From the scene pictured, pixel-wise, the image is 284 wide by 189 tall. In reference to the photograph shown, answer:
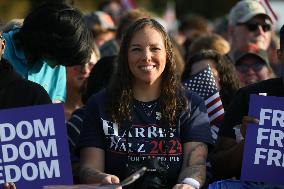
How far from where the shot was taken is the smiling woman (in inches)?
239

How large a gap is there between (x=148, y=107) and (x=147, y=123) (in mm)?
123

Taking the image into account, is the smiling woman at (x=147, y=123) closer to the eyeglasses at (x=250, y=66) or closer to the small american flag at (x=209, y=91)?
the small american flag at (x=209, y=91)

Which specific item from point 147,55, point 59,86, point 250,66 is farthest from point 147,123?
point 250,66

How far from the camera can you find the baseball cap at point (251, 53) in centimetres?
850

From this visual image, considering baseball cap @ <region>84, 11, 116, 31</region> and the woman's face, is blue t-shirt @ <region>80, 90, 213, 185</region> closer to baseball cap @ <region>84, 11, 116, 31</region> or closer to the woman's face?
the woman's face

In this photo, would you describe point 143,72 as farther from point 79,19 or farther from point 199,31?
point 199,31

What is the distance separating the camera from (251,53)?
8523 millimetres

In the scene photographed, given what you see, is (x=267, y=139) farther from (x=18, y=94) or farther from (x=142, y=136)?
(x=18, y=94)

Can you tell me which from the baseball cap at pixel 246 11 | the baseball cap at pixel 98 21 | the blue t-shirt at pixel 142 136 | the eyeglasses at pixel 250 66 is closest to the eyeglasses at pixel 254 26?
the baseball cap at pixel 246 11

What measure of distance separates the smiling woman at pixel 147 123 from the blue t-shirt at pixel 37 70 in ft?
2.29

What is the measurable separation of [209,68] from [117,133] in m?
1.41

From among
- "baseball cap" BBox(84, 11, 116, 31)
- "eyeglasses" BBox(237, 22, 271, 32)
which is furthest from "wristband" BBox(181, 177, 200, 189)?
"baseball cap" BBox(84, 11, 116, 31)

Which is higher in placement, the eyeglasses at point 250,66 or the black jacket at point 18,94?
the eyeglasses at point 250,66

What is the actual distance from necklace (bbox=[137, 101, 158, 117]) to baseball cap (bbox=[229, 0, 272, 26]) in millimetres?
3783
